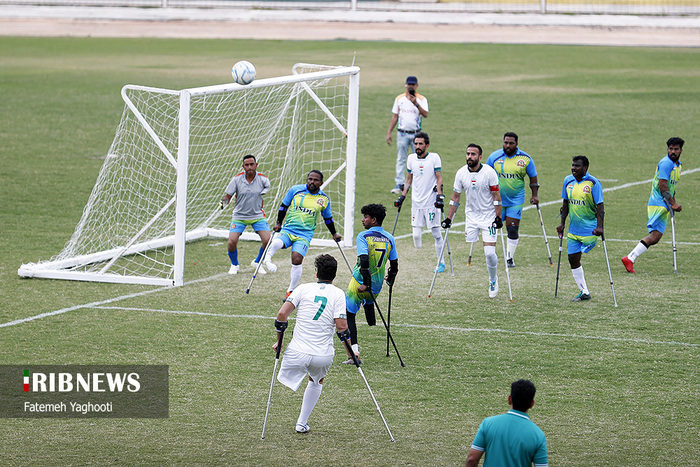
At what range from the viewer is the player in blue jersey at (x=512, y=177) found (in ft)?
56.2

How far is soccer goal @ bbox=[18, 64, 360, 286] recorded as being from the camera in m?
16.3

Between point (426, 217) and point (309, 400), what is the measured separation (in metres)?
7.77

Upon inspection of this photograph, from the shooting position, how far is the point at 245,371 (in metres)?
12.1

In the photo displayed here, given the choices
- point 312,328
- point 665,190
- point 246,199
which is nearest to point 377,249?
point 312,328

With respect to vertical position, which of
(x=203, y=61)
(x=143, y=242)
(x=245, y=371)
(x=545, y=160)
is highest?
(x=203, y=61)

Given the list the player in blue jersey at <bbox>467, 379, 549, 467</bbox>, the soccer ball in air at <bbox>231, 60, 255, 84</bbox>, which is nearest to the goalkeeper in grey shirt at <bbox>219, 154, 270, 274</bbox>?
the soccer ball in air at <bbox>231, 60, 255, 84</bbox>

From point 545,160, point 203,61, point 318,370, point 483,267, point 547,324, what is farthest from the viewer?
point 203,61

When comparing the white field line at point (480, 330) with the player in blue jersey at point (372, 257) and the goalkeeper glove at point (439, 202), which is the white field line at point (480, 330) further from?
the goalkeeper glove at point (439, 202)

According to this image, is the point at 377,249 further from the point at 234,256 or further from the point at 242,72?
the point at 242,72

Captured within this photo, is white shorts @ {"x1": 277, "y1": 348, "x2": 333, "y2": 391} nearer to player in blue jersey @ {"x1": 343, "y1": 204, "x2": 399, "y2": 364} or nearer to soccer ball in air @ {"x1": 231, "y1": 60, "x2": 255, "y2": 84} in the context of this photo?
player in blue jersey @ {"x1": 343, "y1": 204, "x2": 399, "y2": 364}

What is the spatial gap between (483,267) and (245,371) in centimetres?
690

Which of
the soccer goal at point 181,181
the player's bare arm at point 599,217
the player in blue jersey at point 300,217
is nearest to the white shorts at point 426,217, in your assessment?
the soccer goal at point 181,181

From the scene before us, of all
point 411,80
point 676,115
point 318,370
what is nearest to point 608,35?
point 676,115

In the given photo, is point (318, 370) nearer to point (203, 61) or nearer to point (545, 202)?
point (545, 202)
